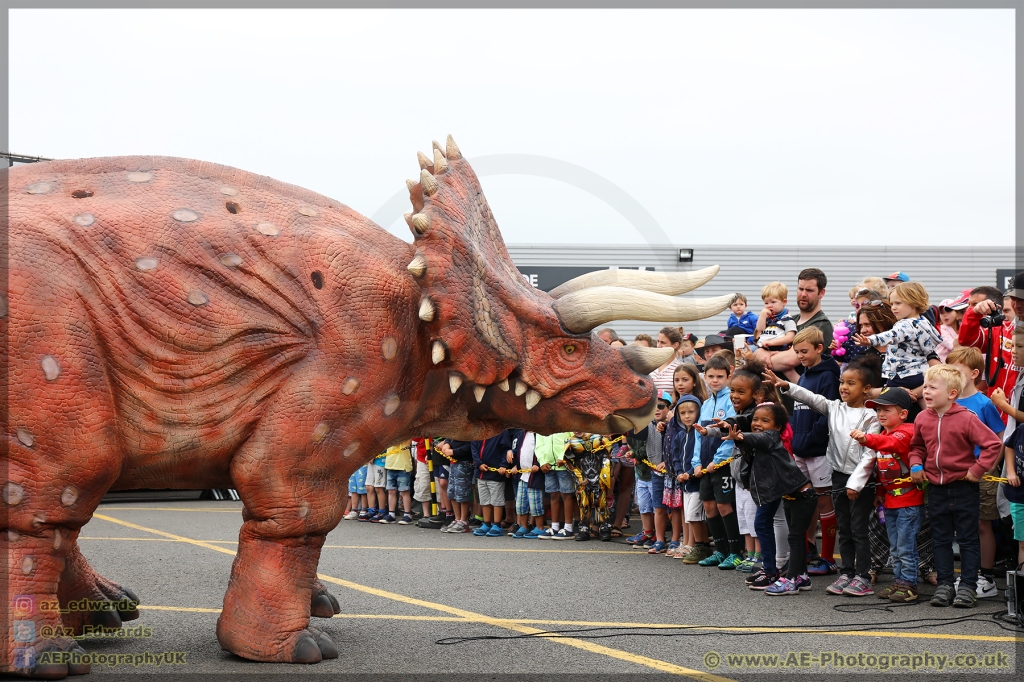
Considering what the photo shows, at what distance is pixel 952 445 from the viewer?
6754mm

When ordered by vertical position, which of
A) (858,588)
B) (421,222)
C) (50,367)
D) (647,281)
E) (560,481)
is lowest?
(858,588)

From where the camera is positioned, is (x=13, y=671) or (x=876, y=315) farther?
(x=876, y=315)

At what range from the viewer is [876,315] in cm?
827

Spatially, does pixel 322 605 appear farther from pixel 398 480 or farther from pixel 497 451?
pixel 398 480

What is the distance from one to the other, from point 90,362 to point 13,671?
139cm

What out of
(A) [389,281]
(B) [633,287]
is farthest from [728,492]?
(A) [389,281]

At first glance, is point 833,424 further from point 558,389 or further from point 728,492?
point 558,389

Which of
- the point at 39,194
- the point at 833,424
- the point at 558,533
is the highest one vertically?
the point at 39,194

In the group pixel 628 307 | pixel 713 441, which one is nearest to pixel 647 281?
pixel 628 307

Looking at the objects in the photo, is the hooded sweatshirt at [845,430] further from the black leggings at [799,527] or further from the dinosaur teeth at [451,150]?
the dinosaur teeth at [451,150]

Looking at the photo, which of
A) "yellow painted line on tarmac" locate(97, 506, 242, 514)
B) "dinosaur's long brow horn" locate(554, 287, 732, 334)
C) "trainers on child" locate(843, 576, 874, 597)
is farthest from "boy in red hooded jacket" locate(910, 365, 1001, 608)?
"yellow painted line on tarmac" locate(97, 506, 242, 514)

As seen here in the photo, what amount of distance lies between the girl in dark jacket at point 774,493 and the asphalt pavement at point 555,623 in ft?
0.62

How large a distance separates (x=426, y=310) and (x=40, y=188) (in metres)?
1.90

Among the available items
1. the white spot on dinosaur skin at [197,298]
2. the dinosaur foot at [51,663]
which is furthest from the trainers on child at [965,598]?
the dinosaur foot at [51,663]
